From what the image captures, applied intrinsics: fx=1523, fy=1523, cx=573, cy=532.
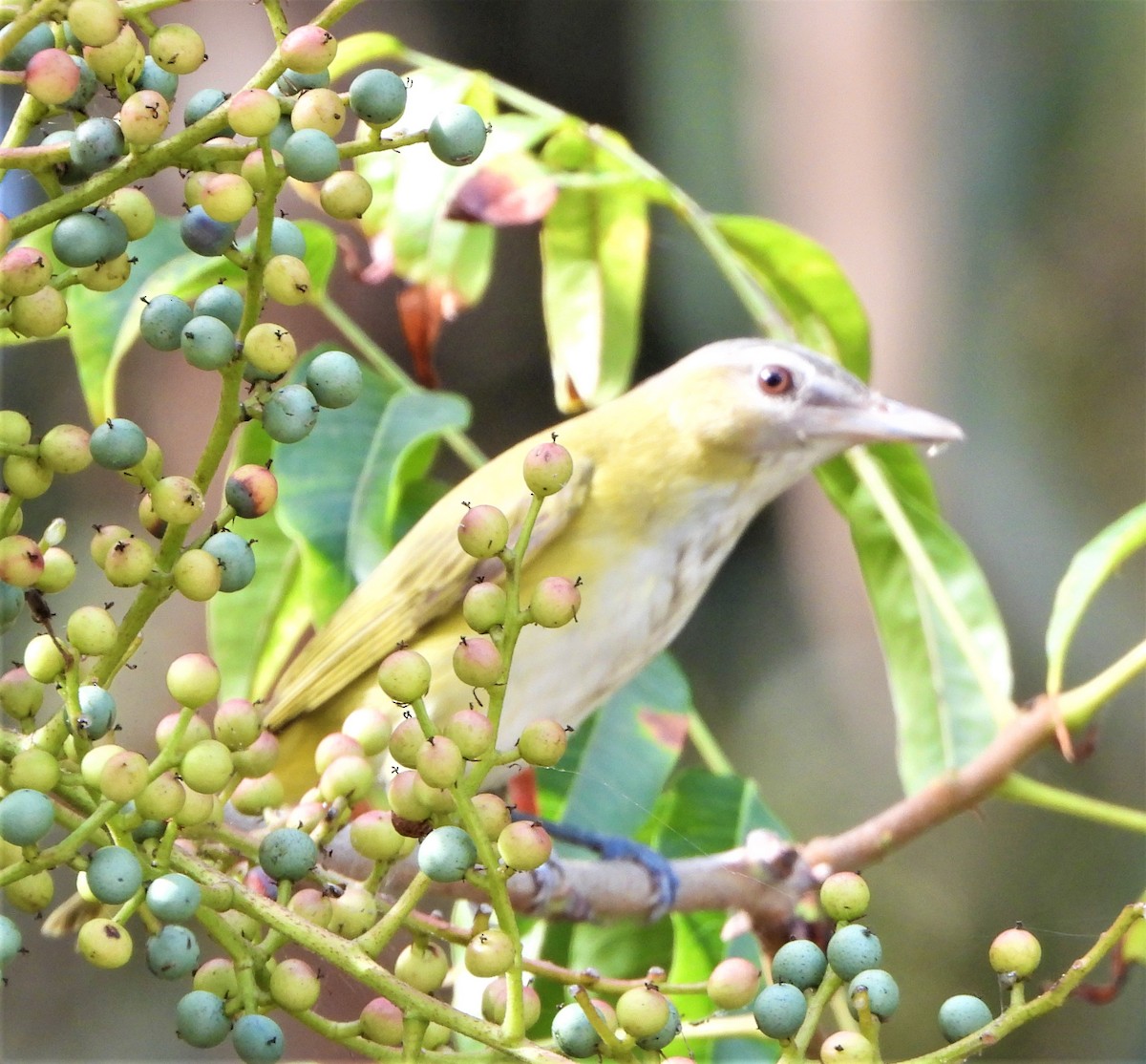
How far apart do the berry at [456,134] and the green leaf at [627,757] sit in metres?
0.65

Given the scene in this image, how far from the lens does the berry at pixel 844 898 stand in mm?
534

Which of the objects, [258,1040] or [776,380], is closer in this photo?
[258,1040]

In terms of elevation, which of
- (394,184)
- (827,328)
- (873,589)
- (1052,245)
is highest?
(394,184)

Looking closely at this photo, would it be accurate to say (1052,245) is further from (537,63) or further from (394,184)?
(394,184)

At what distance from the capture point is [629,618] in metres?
1.40

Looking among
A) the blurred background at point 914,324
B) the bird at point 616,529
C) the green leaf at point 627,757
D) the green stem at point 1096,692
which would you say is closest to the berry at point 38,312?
the bird at point 616,529

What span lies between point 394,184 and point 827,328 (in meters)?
0.41

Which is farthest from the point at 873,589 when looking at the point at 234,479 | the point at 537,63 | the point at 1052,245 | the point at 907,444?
the point at 1052,245

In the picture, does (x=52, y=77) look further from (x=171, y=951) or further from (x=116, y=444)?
(x=171, y=951)

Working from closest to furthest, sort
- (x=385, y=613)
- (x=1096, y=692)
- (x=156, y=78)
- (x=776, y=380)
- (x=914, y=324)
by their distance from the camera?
(x=156, y=78) → (x=1096, y=692) → (x=385, y=613) → (x=776, y=380) → (x=914, y=324)

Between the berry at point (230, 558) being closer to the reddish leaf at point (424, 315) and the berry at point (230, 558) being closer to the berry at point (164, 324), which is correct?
the berry at point (164, 324)

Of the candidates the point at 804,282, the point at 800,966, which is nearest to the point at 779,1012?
the point at 800,966

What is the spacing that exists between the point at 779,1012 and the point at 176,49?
39cm

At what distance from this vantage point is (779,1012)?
0.51 meters
